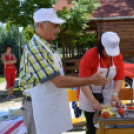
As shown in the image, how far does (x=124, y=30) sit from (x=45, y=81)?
475 inches

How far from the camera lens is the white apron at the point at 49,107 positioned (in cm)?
222

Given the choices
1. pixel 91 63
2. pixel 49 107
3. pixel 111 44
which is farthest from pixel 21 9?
pixel 49 107

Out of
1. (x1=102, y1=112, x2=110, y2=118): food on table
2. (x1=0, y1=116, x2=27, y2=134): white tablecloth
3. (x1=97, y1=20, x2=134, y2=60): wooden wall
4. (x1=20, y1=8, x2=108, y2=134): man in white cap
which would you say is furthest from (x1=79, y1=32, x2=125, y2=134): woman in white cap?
(x1=97, y1=20, x2=134, y2=60): wooden wall

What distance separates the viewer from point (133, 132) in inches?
95.4

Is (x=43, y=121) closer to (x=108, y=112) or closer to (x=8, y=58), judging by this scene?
(x=108, y=112)

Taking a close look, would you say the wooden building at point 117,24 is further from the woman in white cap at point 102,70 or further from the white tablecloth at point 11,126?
the woman in white cap at point 102,70

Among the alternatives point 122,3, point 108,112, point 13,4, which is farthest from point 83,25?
point 108,112

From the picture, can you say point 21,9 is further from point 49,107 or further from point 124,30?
point 124,30

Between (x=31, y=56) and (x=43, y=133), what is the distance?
0.73 m

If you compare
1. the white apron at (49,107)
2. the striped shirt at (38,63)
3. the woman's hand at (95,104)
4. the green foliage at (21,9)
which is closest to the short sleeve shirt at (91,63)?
the woman's hand at (95,104)

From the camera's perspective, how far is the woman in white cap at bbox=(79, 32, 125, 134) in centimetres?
264

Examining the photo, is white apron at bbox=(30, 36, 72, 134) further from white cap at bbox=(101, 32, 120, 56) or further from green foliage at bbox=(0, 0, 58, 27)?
green foliage at bbox=(0, 0, 58, 27)

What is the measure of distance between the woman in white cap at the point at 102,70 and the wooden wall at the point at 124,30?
10637mm

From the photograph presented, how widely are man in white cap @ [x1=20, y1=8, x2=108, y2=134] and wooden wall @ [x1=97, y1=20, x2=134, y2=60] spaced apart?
37.2 feet
